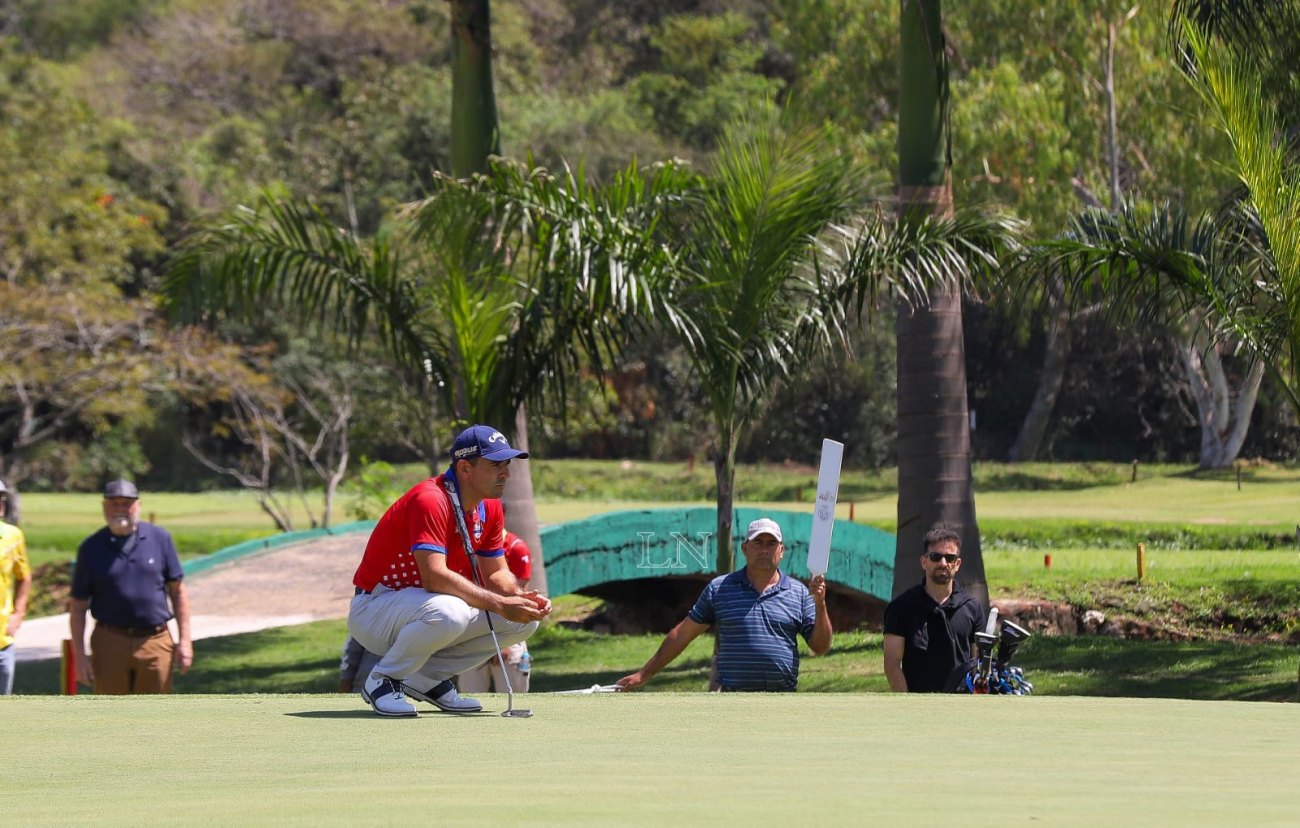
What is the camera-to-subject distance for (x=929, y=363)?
13891 mm

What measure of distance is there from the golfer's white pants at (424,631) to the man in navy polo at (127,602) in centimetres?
A: 380

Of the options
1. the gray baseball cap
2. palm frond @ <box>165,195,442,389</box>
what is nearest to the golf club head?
the gray baseball cap

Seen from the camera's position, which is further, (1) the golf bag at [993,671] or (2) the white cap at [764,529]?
(1) the golf bag at [993,671]

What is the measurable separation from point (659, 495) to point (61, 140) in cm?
1407

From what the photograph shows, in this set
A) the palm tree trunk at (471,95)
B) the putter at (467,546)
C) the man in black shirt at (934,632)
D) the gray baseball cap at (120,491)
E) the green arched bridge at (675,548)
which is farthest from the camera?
the green arched bridge at (675,548)

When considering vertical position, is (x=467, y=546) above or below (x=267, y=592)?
above

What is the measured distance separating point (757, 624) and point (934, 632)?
88cm

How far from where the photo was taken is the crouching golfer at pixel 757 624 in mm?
8938

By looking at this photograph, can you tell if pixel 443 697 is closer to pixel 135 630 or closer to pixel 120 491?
pixel 120 491

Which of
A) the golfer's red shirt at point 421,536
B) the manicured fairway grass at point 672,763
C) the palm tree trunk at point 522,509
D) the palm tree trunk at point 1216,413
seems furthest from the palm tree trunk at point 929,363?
the palm tree trunk at point 1216,413

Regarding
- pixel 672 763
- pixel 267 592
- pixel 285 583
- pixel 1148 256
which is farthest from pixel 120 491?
pixel 285 583

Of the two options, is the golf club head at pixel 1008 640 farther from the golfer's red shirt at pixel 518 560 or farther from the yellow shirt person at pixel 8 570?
the yellow shirt person at pixel 8 570

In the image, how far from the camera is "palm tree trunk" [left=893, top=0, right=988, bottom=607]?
13812 mm

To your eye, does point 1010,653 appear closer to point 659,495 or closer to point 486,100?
point 486,100
